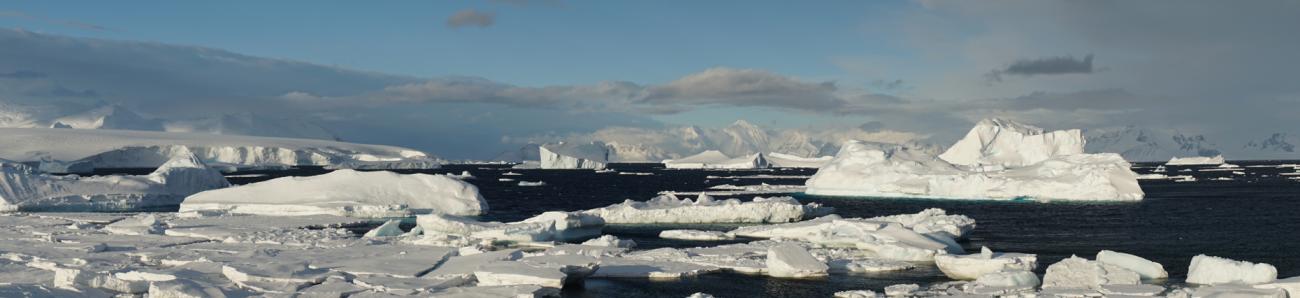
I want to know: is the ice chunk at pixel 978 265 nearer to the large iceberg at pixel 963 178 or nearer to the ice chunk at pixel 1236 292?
the ice chunk at pixel 1236 292

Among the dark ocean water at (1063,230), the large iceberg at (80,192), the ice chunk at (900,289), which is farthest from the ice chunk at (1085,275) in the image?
the large iceberg at (80,192)

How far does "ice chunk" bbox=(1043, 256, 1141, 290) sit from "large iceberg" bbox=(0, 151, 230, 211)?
155 feet

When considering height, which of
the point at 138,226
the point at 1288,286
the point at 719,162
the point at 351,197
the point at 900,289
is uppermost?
the point at 719,162

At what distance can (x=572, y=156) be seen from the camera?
419 feet

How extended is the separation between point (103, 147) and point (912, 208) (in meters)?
108

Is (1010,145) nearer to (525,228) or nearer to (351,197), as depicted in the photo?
(351,197)

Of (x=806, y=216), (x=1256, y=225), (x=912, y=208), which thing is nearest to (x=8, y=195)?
(x=806, y=216)

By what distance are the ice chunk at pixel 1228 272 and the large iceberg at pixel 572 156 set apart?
10665 cm

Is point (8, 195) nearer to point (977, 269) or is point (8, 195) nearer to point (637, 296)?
point (637, 296)

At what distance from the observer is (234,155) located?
147 meters

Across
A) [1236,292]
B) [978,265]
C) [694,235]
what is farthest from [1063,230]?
[1236,292]

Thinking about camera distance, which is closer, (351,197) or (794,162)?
(351,197)

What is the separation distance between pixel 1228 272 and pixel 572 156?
10970 cm

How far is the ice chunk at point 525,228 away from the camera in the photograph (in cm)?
3117
